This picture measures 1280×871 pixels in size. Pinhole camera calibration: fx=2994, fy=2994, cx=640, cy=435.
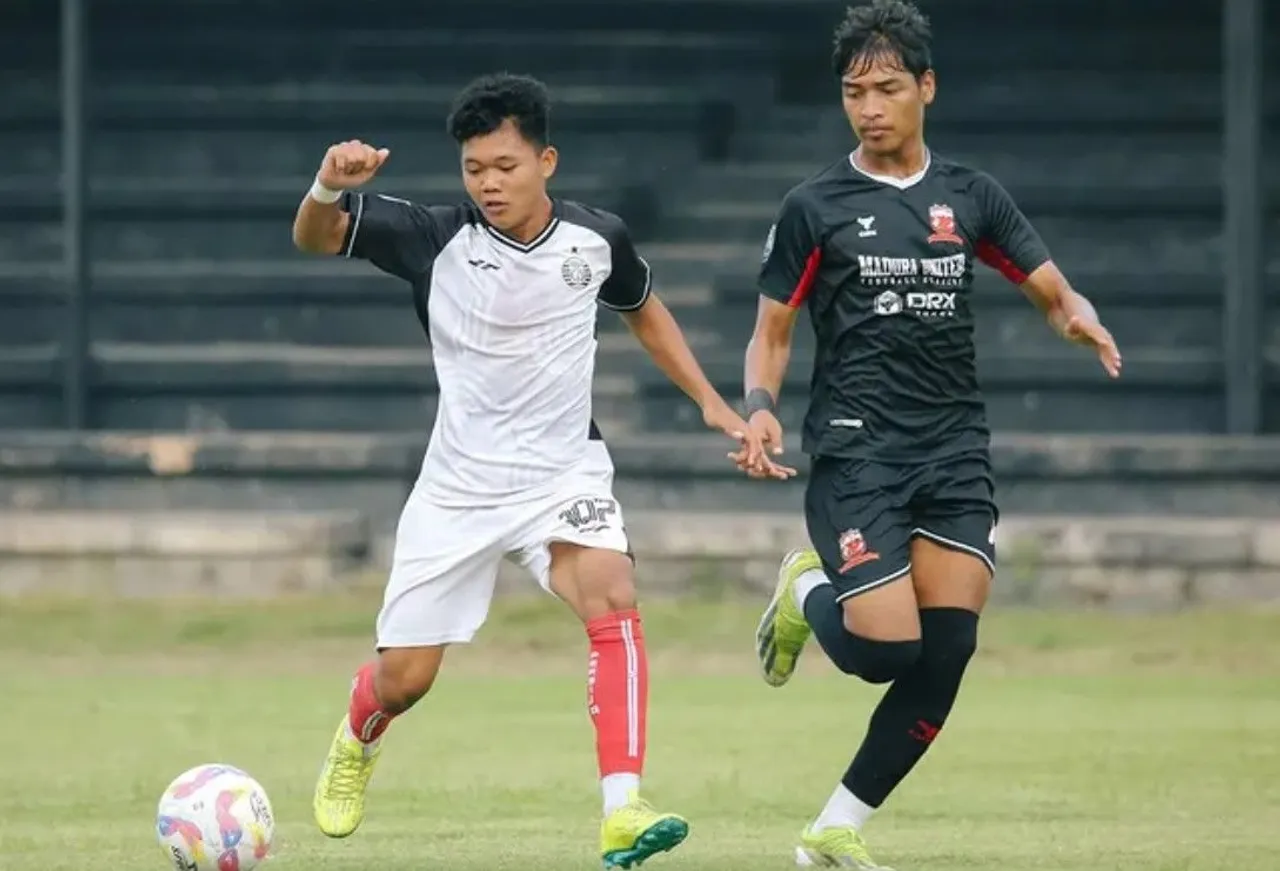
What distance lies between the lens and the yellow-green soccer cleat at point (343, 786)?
8156 millimetres

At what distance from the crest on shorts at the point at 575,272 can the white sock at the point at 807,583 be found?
108 cm

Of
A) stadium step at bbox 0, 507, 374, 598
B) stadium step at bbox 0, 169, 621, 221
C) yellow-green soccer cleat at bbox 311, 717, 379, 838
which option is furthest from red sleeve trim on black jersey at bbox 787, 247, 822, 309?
stadium step at bbox 0, 169, 621, 221

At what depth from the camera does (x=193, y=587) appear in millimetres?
16078

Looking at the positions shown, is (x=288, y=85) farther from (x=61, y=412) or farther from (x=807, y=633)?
(x=807, y=633)

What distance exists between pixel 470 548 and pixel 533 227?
874mm

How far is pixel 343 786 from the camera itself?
8.21m

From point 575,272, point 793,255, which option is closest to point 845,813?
point 793,255

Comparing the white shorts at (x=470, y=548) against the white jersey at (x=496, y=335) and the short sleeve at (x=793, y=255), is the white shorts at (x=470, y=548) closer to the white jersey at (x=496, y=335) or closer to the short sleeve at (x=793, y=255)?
the white jersey at (x=496, y=335)

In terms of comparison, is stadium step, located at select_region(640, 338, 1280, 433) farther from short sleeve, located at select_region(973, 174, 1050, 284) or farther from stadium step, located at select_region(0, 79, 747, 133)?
short sleeve, located at select_region(973, 174, 1050, 284)

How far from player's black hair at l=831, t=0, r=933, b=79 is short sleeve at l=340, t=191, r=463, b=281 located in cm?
115

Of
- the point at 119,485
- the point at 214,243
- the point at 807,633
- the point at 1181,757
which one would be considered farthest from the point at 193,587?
the point at 807,633

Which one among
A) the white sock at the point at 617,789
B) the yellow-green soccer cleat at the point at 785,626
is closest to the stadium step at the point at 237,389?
the yellow-green soccer cleat at the point at 785,626

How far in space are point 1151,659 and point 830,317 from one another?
22.0 ft

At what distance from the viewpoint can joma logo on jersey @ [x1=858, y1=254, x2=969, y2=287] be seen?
793 cm
